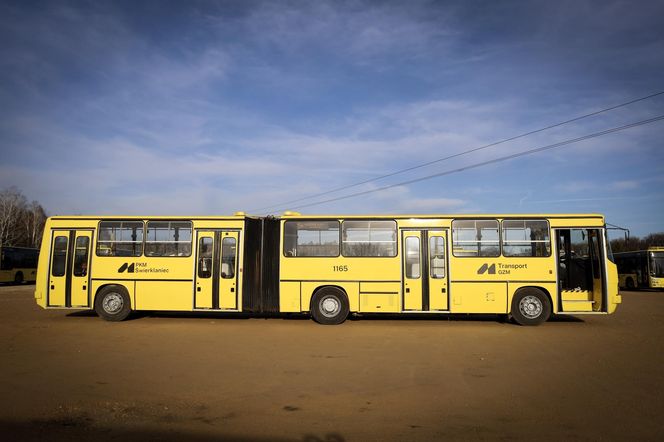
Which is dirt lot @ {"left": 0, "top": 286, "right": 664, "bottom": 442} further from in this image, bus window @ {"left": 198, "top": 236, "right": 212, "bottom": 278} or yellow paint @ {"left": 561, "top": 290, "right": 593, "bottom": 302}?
bus window @ {"left": 198, "top": 236, "right": 212, "bottom": 278}

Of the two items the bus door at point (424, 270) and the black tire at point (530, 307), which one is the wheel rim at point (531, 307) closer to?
the black tire at point (530, 307)

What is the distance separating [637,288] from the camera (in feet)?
112

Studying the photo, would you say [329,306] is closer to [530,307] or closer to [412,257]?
[412,257]

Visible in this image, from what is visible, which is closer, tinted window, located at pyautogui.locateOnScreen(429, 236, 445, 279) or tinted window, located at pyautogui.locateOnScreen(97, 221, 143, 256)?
tinted window, located at pyautogui.locateOnScreen(429, 236, 445, 279)

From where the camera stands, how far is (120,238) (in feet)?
45.3

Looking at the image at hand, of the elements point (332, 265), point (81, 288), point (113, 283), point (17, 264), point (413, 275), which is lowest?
point (81, 288)

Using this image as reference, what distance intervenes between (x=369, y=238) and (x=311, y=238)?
5.50 ft

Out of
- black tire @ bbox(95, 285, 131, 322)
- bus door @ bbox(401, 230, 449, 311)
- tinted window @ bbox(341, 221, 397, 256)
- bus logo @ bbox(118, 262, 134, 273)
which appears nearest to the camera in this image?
bus door @ bbox(401, 230, 449, 311)

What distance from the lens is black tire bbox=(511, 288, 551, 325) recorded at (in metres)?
12.7

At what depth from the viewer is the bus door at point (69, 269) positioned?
13.6 m

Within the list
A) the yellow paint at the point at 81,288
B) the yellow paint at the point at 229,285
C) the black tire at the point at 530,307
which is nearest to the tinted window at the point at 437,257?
the black tire at the point at 530,307

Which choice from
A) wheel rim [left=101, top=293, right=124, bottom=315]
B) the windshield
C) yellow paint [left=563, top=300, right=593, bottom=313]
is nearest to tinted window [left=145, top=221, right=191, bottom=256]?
wheel rim [left=101, top=293, right=124, bottom=315]

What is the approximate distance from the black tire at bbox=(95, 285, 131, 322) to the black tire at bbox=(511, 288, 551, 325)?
11003 mm

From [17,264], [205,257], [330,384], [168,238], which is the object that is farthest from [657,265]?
[17,264]
